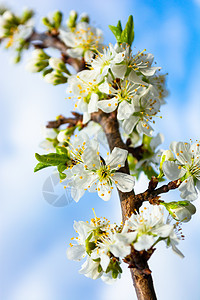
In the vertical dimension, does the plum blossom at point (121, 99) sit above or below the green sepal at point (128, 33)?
below

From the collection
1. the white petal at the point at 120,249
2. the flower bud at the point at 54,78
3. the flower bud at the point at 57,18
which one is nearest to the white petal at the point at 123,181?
the white petal at the point at 120,249

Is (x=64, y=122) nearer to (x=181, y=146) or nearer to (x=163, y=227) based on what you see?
(x=181, y=146)

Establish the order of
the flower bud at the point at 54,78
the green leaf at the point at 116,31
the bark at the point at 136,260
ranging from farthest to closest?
the flower bud at the point at 54,78, the green leaf at the point at 116,31, the bark at the point at 136,260

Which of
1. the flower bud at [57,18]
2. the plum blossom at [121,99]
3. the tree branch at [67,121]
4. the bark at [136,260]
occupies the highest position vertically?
the flower bud at [57,18]

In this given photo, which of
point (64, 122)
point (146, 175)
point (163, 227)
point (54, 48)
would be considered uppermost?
point (54, 48)

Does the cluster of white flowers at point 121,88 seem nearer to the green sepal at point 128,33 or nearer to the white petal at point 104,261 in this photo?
the green sepal at point 128,33

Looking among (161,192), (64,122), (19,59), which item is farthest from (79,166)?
(19,59)

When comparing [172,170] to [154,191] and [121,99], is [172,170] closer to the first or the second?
[154,191]
